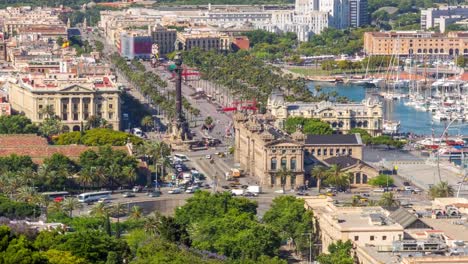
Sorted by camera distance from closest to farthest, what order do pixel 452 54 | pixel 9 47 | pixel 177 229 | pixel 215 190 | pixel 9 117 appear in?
1. pixel 177 229
2. pixel 215 190
3. pixel 9 117
4. pixel 9 47
5. pixel 452 54

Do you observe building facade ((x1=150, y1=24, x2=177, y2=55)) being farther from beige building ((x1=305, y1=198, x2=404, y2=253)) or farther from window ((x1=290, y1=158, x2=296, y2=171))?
beige building ((x1=305, y1=198, x2=404, y2=253))

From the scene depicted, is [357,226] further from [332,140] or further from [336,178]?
[332,140]

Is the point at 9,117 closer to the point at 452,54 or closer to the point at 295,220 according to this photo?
the point at 295,220

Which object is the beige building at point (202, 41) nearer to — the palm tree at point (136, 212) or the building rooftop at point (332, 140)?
the building rooftop at point (332, 140)

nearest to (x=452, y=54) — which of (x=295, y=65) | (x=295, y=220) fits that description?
(x=295, y=65)

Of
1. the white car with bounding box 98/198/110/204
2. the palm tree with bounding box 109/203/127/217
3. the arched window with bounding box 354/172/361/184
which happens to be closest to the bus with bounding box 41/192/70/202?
the white car with bounding box 98/198/110/204

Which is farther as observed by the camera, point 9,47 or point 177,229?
point 9,47

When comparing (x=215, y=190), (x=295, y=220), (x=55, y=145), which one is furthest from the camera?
(x=55, y=145)
